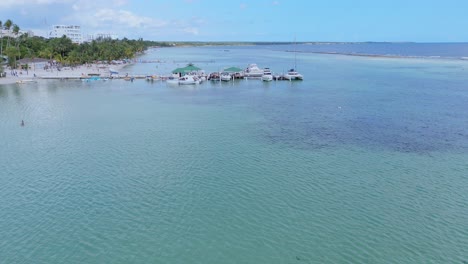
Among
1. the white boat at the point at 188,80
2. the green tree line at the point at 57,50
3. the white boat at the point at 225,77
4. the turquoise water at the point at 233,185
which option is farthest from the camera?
the green tree line at the point at 57,50

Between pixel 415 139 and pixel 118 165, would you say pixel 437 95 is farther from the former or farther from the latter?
pixel 118 165

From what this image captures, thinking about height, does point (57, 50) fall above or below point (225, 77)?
above

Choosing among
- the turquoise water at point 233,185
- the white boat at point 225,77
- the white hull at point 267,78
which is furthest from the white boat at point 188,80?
the turquoise water at point 233,185

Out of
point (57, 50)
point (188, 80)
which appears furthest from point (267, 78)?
point (57, 50)

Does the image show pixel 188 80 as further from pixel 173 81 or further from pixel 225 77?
pixel 225 77

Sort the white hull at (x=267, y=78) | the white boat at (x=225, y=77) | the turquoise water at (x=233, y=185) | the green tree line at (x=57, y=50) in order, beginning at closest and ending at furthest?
the turquoise water at (x=233, y=185), the white hull at (x=267, y=78), the white boat at (x=225, y=77), the green tree line at (x=57, y=50)

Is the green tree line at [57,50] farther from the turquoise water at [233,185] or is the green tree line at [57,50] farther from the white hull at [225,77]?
the turquoise water at [233,185]

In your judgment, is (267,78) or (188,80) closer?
(188,80)

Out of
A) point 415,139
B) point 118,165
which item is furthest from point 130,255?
point 415,139
